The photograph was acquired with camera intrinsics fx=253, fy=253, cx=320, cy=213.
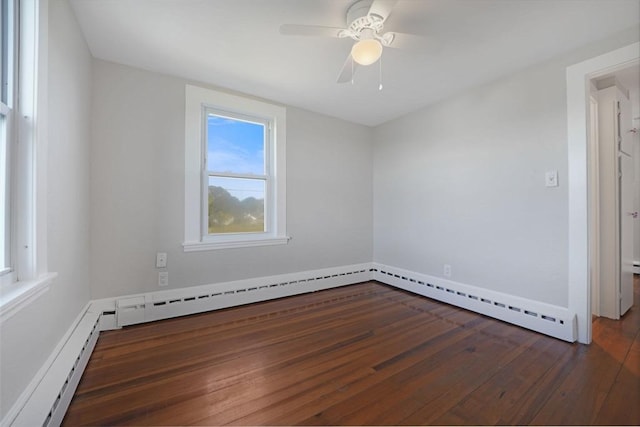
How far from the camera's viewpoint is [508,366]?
1618 mm

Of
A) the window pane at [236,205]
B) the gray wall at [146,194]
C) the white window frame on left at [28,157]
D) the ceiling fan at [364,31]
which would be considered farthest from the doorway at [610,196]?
the white window frame on left at [28,157]

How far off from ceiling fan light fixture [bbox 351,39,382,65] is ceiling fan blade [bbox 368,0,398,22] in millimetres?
142

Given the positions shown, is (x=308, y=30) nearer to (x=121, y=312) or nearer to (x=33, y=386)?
(x=33, y=386)

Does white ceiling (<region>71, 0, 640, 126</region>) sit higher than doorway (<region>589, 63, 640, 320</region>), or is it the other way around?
white ceiling (<region>71, 0, 640, 126</region>)

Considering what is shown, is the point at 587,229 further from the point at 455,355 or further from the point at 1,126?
the point at 1,126

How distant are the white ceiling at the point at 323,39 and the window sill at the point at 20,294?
1.66 metres

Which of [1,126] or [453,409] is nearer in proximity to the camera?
[1,126]

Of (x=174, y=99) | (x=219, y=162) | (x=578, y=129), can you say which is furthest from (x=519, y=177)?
(x=174, y=99)

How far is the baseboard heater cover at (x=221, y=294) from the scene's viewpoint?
217 cm

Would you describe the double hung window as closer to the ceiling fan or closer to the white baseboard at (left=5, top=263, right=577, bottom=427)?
the white baseboard at (left=5, top=263, right=577, bottom=427)

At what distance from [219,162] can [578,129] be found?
3.11 meters

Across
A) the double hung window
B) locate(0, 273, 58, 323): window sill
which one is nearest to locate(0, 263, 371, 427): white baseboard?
locate(0, 273, 58, 323): window sill

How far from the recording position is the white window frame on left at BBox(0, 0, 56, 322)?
110cm

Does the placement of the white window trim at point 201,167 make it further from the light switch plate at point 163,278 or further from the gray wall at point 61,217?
the gray wall at point 61,217
